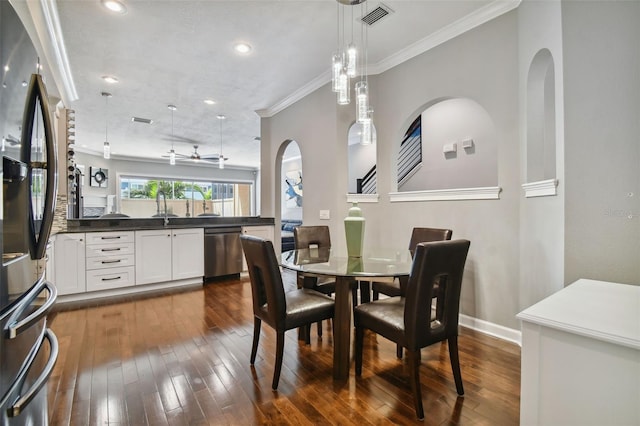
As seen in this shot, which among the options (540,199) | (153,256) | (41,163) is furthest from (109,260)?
(540,199)

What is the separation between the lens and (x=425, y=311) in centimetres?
162

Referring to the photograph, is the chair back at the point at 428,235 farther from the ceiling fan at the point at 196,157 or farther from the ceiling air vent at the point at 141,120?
the ceiling air vent at the point at 141,120

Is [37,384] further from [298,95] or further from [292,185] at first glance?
[292,185]

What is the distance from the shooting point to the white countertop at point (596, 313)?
939mm

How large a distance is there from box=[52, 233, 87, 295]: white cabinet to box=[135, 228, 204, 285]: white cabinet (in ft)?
1.90

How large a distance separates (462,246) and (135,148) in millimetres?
9003

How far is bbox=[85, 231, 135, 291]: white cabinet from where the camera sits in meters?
3.67

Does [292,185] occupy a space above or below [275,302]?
above

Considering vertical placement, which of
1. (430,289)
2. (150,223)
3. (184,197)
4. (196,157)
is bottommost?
(430,289)

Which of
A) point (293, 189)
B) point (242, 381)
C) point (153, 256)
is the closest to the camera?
point (242, 381)

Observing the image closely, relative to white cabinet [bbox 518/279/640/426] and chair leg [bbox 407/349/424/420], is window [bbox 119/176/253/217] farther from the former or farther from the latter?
white cabinet [bbox 518/279/640/426]

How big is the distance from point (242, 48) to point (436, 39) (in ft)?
6.70

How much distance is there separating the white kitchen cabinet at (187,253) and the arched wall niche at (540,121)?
161 inches

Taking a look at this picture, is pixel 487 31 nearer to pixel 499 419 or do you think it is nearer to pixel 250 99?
pixel 499 419
